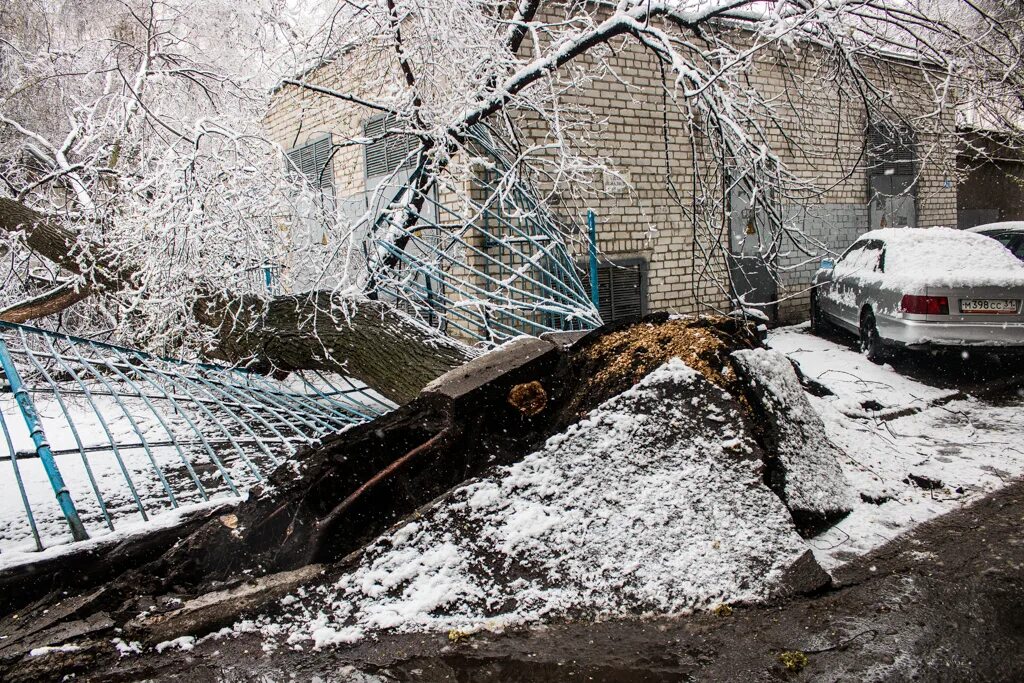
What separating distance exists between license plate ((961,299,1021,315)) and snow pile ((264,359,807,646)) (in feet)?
15.5

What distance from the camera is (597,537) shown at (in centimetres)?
259

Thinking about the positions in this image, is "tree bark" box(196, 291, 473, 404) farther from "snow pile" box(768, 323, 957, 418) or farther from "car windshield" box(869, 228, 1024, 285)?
"car windshield" box(869, 228, 1024, 285)

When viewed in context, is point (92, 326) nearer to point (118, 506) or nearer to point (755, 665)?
point (118, 506)

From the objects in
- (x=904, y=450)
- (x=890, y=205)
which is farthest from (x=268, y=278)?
(x=890, y=205)

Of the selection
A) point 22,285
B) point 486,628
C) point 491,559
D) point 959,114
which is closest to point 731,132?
point 959,114

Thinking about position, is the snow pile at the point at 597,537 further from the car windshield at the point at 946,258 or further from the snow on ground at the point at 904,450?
the car windshield at the point at 946,258

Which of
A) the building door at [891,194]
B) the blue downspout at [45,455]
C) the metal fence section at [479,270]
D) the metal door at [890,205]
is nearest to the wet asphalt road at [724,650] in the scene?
the blue downspout at [45,455]

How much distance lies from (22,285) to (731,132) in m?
6.01

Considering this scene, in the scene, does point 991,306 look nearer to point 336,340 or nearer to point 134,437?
point 336,340

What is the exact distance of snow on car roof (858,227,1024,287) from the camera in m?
6.17

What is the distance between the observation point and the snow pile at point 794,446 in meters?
3.07

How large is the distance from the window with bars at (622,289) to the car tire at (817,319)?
246 centimetres

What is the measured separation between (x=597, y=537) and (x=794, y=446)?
123 cm

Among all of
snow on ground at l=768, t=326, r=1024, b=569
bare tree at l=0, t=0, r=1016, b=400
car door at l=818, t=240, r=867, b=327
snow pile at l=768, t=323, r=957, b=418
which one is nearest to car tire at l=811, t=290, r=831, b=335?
car door at l=818, t=240, r=867, b=327
